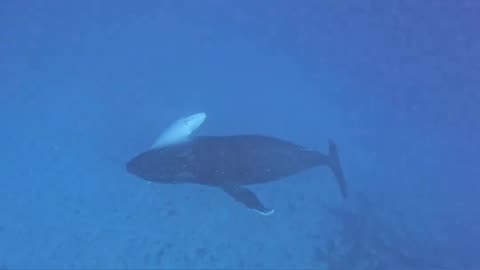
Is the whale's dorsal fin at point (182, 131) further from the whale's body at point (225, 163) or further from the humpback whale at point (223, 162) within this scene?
the whale's body at point (225, 163)

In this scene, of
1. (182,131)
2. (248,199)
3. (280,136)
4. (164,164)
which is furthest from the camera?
(280,136)

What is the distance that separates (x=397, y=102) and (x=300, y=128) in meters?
16.8

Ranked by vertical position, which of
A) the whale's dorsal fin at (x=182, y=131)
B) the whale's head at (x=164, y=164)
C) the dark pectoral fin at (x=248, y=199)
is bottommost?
the dark pectoral fin at (x=248, y=199)

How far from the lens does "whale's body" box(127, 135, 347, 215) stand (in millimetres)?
8914

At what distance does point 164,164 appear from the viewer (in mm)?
8922

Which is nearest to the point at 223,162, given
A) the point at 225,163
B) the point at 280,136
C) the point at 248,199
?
the point at 225,163

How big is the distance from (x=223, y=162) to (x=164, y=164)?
1362 millimetres

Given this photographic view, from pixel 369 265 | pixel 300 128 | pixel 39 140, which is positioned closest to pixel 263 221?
pixel 369 265

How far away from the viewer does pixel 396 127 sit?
34812 mm

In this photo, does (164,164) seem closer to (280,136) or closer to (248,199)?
(248,199)

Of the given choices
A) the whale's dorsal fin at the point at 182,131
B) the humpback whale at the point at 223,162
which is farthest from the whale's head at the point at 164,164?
the whale's dorsal fin at the point at 182,131

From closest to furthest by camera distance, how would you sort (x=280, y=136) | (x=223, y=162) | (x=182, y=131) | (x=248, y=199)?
1. (x=248, y=199)
2. (x=223, y=162)
3. (x=182, y=131)
4. (x=280, y=136)

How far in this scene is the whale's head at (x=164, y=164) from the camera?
348 inches

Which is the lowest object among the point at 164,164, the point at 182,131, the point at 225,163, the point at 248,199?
the point at 248,199
